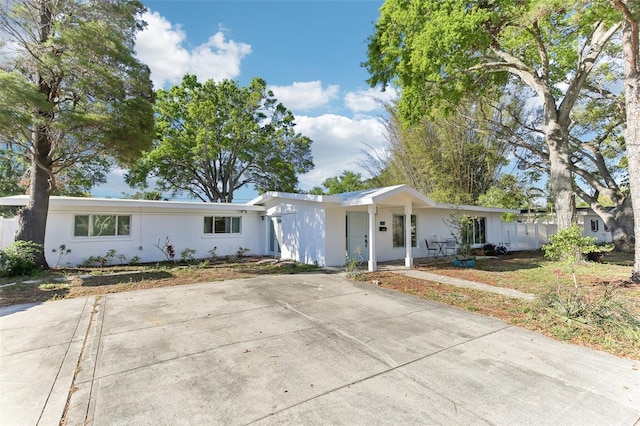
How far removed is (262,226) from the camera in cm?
1552

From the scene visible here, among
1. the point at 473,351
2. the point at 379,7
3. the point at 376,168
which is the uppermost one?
the point at 379,7

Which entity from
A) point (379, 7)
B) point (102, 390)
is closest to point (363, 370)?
point (102, 390)

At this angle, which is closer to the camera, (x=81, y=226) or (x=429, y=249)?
(x=81, y=226)

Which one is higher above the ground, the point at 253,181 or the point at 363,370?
the point at 253,181

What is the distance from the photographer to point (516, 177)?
18375mm

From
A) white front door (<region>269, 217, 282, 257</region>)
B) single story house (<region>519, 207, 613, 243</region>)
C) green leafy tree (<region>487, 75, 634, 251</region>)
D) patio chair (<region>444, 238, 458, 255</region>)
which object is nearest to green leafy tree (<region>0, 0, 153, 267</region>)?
white front door (<region>269, 217, 282, 257</region>)

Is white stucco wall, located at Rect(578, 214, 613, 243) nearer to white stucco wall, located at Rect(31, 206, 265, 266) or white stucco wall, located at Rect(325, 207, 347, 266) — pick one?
white stucco wall, located at Rect(325, 207, 347, 266)

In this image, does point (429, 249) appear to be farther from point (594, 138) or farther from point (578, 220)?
point (594, 138)

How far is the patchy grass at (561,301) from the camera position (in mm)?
4355

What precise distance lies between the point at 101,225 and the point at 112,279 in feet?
14.3

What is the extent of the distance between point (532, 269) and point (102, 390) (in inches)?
485

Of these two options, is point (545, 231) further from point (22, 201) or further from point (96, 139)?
point (22, 201)

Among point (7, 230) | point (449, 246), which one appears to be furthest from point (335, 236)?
point (7, 230)

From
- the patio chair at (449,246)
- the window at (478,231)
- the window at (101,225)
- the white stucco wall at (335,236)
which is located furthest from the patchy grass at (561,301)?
the window at (101,225)
